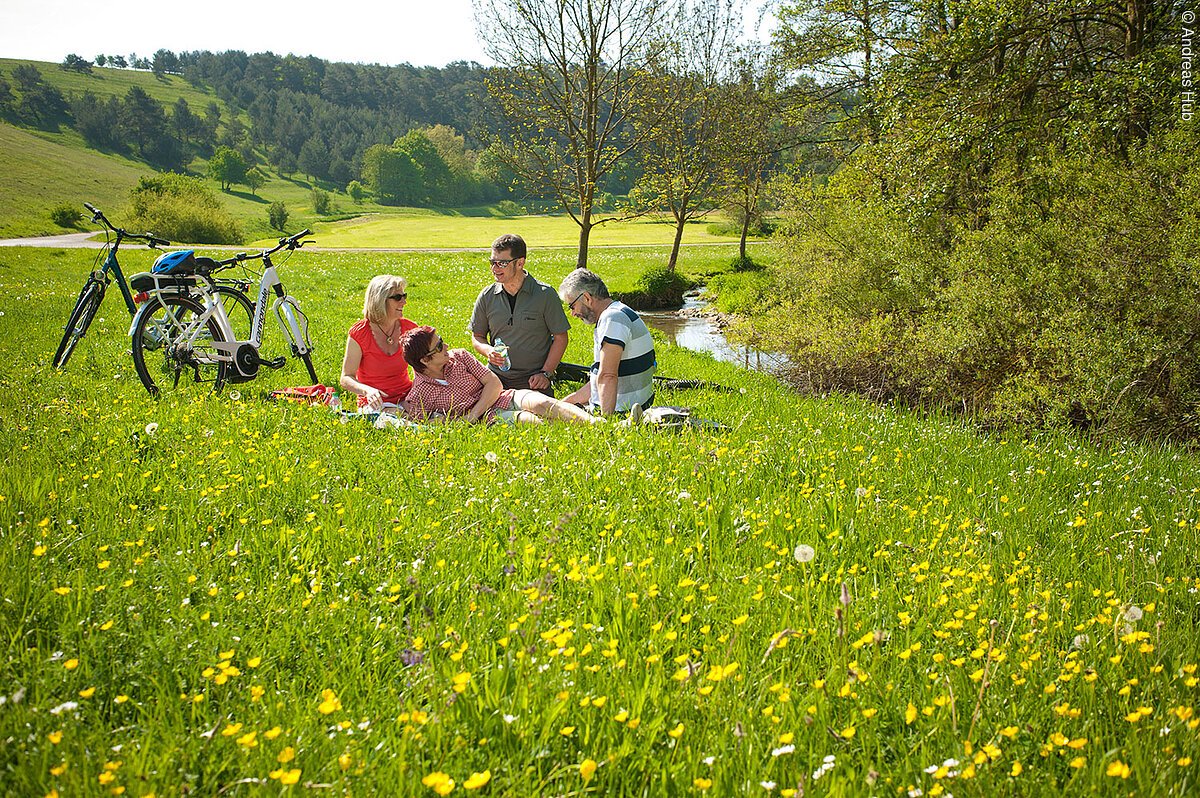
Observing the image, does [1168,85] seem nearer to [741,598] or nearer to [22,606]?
[741,598]

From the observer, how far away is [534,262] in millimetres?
34188

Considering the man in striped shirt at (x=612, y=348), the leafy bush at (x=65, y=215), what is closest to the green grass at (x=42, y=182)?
the leafy bush at (x=65, y=215)

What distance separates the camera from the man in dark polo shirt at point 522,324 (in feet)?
28.0

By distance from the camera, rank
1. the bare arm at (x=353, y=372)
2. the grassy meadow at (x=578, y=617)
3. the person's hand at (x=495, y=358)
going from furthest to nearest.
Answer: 1. the person's hand at (x=495, y=358)
2. the bare arm at (x=353, y=372)
3. the grassy meadow at (x=578, y=617)

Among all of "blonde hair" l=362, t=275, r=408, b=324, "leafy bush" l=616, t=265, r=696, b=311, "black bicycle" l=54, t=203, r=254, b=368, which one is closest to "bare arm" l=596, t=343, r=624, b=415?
"blonde hair" l=362, t=275, r=408, b=324

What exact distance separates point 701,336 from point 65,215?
38525 mm

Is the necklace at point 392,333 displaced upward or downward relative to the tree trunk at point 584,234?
downward

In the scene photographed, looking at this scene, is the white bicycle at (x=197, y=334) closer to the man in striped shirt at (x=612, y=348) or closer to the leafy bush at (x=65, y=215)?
the man in striped shirt at (x=612, y=348)

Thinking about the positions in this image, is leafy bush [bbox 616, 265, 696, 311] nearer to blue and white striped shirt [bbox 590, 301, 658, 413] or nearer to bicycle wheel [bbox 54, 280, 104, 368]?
blue and white striped shirt [bbox 590, 301, 658, 413]

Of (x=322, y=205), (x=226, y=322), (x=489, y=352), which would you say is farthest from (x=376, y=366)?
(x=322, y=205)

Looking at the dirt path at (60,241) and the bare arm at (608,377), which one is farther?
the dirt path at (60,241)

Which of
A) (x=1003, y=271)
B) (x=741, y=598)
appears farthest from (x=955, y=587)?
(x=1003, y=271)

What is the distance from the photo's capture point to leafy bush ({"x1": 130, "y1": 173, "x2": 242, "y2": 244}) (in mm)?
43875

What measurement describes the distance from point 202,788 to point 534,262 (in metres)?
33.1
